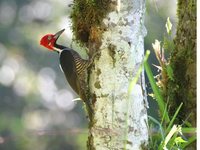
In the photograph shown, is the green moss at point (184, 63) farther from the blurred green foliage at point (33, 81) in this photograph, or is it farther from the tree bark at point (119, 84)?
the blurred green foliage at point (33, 81)

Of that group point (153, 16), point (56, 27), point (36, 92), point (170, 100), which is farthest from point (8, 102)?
point (170, 100)

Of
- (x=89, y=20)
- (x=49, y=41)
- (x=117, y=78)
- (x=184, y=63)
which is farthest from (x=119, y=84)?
(x=49, y=41)

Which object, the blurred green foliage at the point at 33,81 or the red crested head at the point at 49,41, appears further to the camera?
the blurred green foliage at the point at 33,81

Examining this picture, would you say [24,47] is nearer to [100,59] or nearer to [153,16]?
[153,16]

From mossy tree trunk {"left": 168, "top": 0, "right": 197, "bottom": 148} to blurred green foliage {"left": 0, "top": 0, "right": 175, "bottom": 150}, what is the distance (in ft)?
30.4

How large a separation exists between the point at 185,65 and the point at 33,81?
10.7m

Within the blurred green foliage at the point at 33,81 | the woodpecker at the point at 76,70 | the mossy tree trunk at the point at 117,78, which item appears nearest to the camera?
the mossy tree trunk at the point at 117,78

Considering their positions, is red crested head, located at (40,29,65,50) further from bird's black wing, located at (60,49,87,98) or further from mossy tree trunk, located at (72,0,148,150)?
mossy tree trunk, located at (72,0,148,150)

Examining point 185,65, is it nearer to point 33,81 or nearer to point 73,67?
point 73,67

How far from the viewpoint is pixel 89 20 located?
371 cm

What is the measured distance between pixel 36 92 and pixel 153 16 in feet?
9.65

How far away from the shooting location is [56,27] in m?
14.8

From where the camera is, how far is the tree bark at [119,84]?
3.54 m

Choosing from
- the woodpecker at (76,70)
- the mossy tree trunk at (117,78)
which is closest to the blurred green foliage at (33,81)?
the woodpecker at (76,70)
